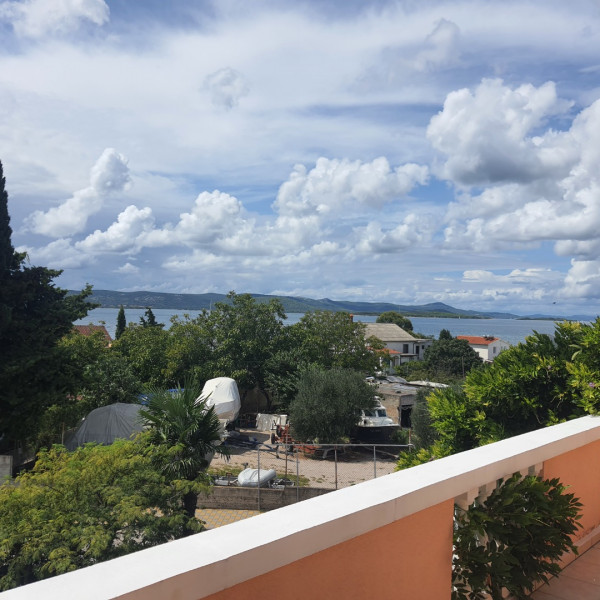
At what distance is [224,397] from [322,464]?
503 centimetres

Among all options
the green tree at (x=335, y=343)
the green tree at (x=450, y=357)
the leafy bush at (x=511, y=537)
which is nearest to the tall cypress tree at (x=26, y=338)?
the green tree at (x=335, y=343)

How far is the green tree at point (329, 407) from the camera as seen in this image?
24.7m

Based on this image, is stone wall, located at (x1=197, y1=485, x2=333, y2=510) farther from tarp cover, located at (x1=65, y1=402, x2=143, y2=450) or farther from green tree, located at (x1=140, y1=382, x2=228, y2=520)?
tarp cover, located at (x1=65, y1=402, x2=143, y2=450)

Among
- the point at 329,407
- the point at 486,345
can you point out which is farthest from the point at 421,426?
the point at 486,345

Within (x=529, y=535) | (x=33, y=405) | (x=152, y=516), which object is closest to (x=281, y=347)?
(x=33, y=405)

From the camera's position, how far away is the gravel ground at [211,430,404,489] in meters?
19.2

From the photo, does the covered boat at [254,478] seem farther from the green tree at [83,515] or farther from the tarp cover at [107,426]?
the tarp cover at [107,426]

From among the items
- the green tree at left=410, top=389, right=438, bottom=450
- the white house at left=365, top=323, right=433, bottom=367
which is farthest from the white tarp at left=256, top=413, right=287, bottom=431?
the white house at left=365, top=323, right=433, bottom=367

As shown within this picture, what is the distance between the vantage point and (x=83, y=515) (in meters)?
9.56

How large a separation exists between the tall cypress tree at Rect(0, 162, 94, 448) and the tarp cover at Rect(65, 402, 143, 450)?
8.57 ft

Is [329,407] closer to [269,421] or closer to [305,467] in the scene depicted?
[305,467]

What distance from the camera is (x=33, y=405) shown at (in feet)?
54.6

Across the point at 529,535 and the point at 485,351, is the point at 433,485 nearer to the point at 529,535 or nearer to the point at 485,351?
the point at 529,535

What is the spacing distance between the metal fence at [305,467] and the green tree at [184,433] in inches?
85.5
